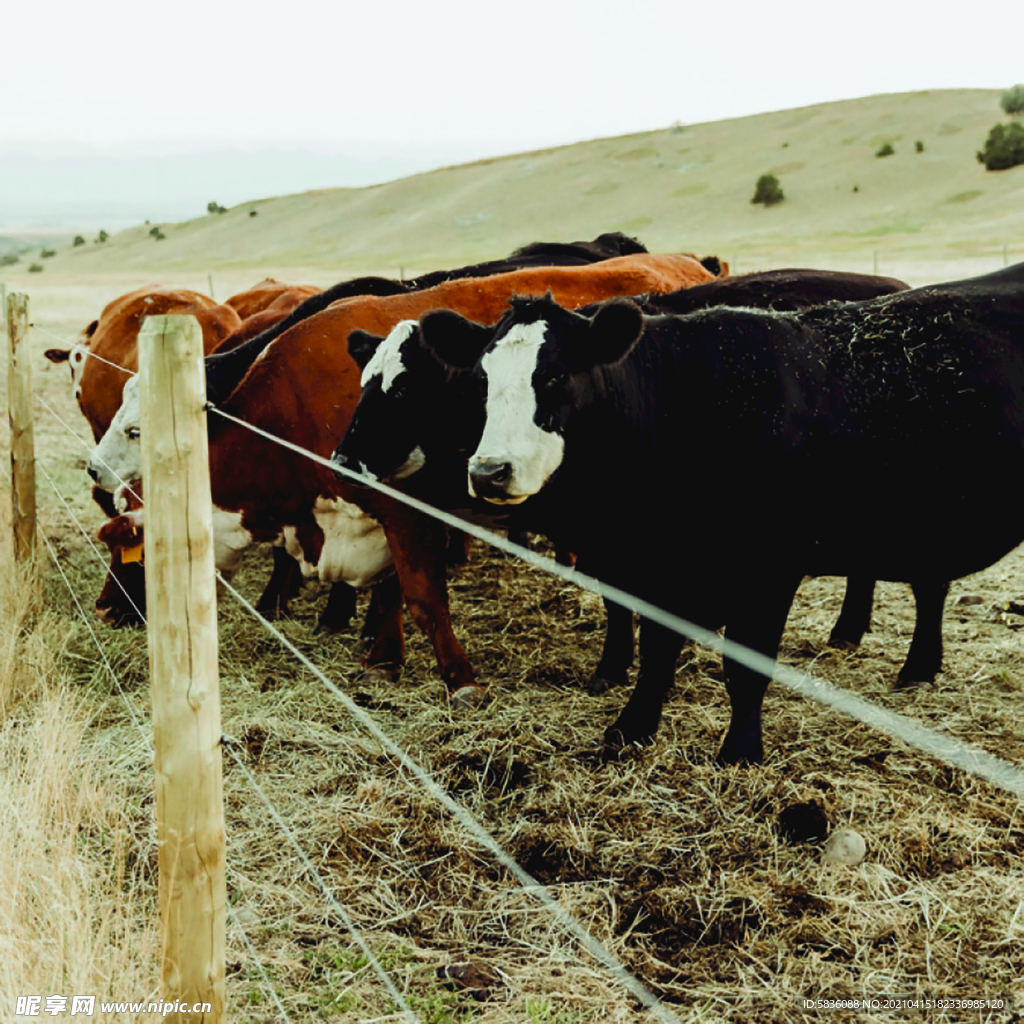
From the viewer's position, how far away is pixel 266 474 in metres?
5.25

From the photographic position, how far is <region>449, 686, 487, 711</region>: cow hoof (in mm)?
4754

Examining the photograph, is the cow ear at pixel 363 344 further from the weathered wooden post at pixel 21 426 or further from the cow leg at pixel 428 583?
the weathered wooden post at pixel 21 426

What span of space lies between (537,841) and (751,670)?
1.11m

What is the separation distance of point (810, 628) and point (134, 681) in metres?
3.59

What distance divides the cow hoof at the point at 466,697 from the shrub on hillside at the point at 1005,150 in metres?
56.2

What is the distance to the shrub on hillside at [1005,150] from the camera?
51.5m

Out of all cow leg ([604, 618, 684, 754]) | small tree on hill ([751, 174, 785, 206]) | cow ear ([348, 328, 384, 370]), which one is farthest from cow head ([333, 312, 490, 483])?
small tree on hill ([751, 174, 785, 206])

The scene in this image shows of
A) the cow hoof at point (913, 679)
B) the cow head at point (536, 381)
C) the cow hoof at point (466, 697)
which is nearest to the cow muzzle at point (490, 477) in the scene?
the cow head at point (536, 381)

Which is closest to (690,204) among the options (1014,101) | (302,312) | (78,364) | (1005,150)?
(1005,150)

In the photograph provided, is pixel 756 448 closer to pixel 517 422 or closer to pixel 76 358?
pixel 517 422

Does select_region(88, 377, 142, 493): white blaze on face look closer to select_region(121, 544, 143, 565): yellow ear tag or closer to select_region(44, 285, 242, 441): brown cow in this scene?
select_region(121, 544, 143, 565): yellow ear tag

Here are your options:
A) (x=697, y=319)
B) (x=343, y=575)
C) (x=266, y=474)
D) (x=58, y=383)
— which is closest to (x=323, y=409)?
(x=266, y=474)

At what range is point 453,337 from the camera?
4.11 metres

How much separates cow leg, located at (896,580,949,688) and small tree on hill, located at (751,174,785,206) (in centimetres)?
5339
